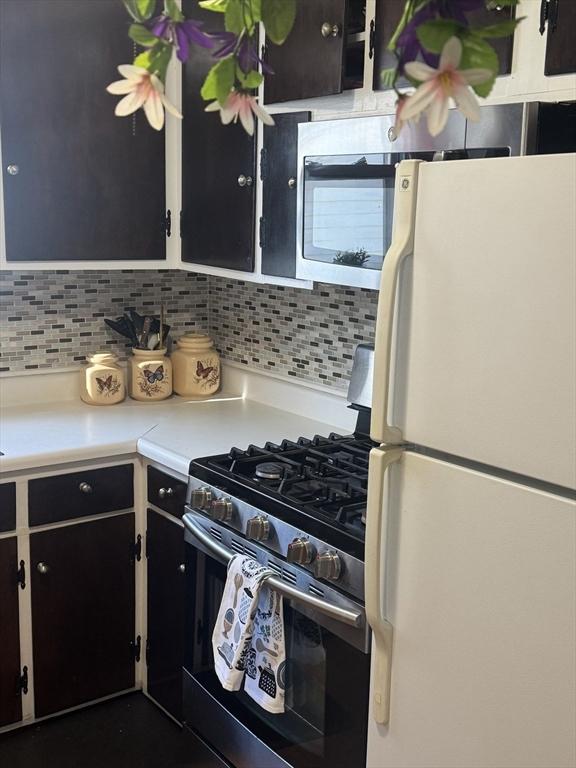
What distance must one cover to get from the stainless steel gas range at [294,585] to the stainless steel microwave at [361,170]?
495 millimetres

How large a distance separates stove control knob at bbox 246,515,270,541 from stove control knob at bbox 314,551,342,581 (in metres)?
0.20

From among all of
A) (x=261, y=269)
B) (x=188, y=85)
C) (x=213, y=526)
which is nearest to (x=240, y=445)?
(x=213, y=526)

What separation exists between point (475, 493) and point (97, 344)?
1.98 m

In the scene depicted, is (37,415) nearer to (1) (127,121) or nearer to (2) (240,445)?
(2) (240,445)

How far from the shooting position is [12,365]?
2.96 metres

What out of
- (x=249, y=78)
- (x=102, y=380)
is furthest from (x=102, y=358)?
(x=249, y=78)

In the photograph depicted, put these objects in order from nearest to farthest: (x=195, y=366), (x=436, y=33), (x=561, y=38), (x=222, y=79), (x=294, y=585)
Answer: (x=436, y=33)
(x=222, y=79)
(x=561, y=38)
(x=294, y=585)
(x=195, y=366)

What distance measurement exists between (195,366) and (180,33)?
2465 millimetres

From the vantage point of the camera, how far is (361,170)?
205cm

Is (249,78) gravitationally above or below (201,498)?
above

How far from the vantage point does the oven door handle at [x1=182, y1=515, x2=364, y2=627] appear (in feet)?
6.00

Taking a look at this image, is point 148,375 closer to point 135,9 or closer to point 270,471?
point 270,471

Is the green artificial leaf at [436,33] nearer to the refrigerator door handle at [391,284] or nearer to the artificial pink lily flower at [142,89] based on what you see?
the artificial pink lily flower at [142,89]

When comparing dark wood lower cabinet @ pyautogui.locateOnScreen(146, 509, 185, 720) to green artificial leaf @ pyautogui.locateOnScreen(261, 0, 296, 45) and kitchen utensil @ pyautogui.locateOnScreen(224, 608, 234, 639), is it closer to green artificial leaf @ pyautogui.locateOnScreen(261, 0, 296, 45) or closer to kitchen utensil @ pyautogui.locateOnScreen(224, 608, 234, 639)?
kitchen utensil @ pyautogui.locateOnScreen(224, 608, 234, 639)
